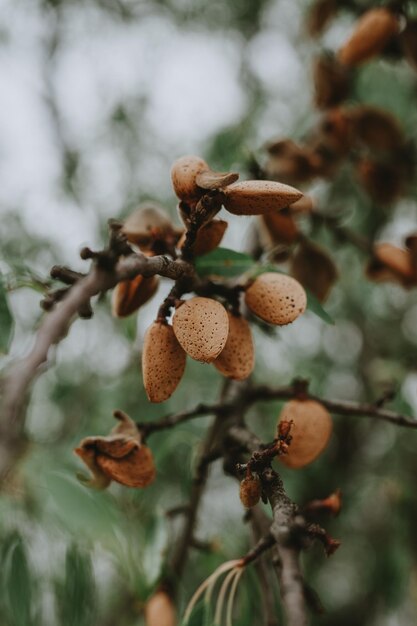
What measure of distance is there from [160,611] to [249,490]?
1.41 feet

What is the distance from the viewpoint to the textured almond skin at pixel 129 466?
26.5 inches

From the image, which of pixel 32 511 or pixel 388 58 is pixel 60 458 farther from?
pixel 388 58

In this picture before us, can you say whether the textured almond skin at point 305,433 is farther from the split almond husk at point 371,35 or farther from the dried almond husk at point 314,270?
the split almond husk at point 371,35

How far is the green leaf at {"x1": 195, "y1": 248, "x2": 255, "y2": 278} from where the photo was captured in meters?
0.68

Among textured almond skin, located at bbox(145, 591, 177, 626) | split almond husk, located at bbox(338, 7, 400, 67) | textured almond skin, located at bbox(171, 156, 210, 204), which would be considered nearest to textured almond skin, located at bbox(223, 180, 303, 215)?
textured almond skin, located at bbox(171, 156, 210, 204)

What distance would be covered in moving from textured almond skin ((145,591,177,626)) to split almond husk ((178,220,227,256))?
49cm

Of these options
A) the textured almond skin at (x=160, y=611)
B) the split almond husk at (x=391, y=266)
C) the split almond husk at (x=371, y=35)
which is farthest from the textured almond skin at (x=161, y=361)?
the split almond husk at (x=371, y=35)

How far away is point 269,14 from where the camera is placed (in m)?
2.16

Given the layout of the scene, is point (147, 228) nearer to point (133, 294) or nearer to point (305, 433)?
point (133, 294)

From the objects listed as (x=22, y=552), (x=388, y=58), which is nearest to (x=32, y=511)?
(x=22, y=552)

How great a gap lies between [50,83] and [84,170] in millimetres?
359

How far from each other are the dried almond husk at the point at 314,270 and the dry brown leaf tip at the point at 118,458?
41 centimetres

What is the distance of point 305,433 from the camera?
2.32ft

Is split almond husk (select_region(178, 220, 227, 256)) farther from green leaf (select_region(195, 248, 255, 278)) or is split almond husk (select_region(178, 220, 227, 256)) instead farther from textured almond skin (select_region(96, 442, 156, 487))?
textured almond skin (select_region(96, 442, 156, 487))
